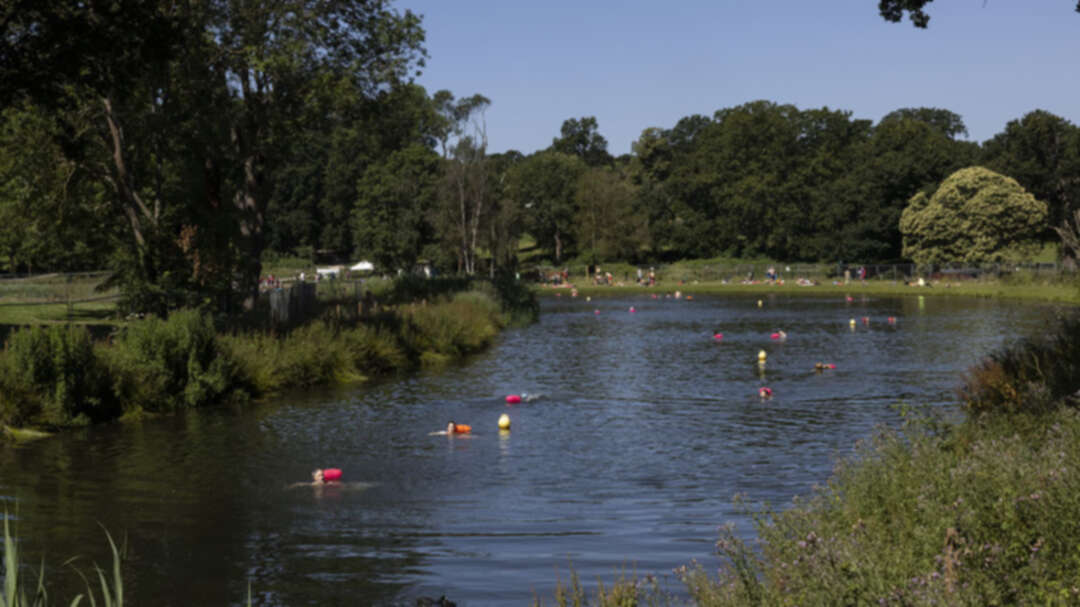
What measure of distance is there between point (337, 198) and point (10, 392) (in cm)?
10921

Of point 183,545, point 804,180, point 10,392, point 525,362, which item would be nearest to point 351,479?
point 183,545

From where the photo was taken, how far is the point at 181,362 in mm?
24641

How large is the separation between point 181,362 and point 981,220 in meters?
77.4

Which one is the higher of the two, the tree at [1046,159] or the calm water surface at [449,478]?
the tree at [1046,159]

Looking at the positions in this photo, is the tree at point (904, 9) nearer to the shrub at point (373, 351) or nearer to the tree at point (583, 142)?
the shrub at point (373, 351)

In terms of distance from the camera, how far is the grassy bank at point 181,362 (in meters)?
20.6

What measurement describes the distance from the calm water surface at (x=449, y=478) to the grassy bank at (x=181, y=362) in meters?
1.10

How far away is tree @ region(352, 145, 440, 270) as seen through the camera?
105 m

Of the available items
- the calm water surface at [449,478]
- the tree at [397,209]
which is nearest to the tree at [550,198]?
the tree at [397,209]

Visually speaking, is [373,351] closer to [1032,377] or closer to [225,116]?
[225,116]

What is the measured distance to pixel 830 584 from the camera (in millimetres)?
6156

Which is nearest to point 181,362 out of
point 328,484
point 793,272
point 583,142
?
point 328,484

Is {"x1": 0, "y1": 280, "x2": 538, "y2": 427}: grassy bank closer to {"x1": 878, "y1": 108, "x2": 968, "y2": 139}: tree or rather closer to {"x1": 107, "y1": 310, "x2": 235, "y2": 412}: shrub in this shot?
{"x1": 107, "y1": 310, "x2": 235, "y2": 412}: shrub

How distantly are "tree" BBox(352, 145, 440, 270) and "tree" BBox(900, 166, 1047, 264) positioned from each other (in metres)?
47.8
